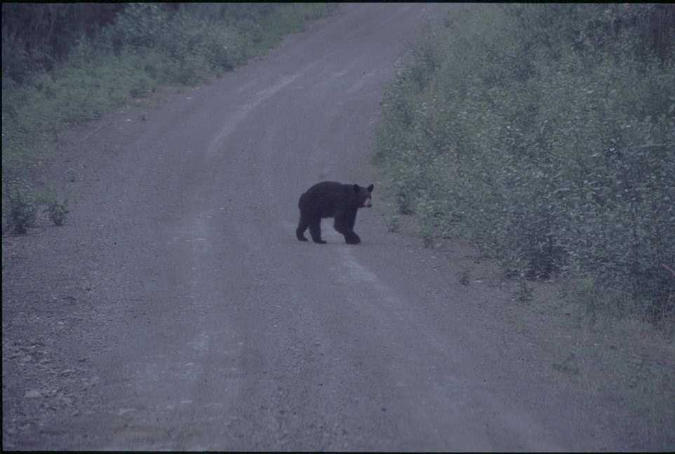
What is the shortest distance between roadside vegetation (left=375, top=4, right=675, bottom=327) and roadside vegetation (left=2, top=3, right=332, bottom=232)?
7.68 meters

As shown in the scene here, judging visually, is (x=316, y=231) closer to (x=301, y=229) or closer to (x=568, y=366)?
(x=301, y=229)

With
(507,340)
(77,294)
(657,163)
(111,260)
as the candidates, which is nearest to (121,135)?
(111,260)

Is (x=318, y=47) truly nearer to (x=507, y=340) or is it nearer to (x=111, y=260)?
(x=111, y=260)

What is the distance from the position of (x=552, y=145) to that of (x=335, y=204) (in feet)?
13.9

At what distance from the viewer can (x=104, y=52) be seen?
95.2ft

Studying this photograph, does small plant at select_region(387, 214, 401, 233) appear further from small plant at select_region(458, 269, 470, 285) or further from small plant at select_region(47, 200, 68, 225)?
small plant at select_region(47, 200, 68, 225)

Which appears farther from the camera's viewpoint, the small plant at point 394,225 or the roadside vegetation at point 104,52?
the roadside vegetation at point 104,52

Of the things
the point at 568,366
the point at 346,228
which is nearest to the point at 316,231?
the point at 346,228

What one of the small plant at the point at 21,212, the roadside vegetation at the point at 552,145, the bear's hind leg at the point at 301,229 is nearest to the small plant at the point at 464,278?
the roadside vegetation at the point at 552,145

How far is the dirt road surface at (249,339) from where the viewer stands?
21.3 ft

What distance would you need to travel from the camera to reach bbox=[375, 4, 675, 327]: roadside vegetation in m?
10.6

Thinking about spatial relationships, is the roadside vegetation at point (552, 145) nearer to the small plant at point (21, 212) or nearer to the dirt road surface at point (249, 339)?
the dirt road surface at point (249, 339)

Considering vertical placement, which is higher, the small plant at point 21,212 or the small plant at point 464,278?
the small plant at point 464,278

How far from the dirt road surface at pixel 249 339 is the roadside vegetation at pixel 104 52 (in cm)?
540
